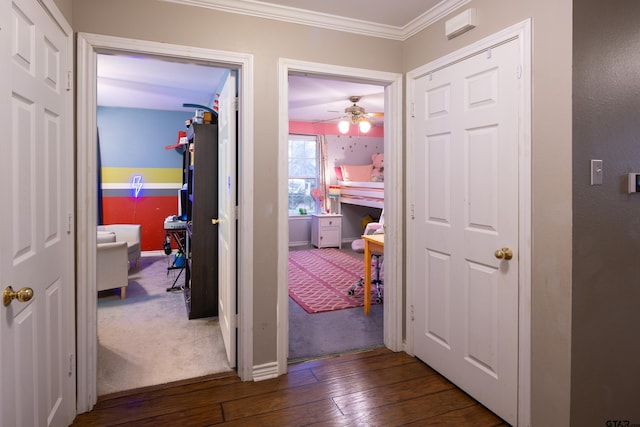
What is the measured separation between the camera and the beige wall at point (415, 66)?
1.73 m

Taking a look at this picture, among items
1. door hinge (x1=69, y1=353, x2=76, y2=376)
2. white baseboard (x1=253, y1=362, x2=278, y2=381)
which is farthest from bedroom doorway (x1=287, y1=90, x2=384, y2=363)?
door hinge (x1=69, y1=353, x2=76, y2=376)

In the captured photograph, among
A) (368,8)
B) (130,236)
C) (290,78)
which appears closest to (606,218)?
(368,8)

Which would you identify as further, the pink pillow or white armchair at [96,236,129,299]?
the pink pillow

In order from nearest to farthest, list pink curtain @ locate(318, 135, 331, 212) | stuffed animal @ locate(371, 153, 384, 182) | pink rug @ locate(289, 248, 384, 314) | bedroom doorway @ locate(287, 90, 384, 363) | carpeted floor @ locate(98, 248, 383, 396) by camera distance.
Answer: carpeted floor @ locate(98, 248, 383, 396) < bedroom doorway @ locate(287, 90, 384, 363) < pink rug @ locate(289, 248, 384, 314) < pink curtain @ locate(318, 135, 331, 212) < stuffed animal @ locate(371, 153, 384, 182)

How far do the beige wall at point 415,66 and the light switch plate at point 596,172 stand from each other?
0.14 meters

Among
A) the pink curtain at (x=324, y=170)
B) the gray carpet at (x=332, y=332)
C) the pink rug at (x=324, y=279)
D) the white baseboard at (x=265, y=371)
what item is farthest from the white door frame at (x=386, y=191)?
the pink curtain at (x=324, y=170)

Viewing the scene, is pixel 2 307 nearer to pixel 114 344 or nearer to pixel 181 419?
pixel 181 419

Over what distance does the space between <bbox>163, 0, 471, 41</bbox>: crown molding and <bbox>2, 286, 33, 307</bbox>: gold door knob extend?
1.78m

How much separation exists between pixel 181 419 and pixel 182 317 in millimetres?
1655

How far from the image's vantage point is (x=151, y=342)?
10.1 feet

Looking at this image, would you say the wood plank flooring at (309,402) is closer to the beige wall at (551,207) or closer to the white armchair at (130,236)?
the beige wall at (551,207)

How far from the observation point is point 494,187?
208 centimetres

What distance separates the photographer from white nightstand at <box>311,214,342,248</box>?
7.32 meters

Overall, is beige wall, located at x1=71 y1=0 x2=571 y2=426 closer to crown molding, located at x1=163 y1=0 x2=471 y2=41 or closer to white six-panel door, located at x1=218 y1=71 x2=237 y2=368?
crown molding, located at x1=163 y1=0 x2=471 y2=41
